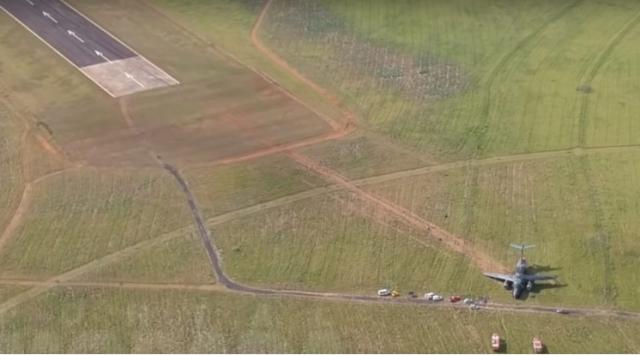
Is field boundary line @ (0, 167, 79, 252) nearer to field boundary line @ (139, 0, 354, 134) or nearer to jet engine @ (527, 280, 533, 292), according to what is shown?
field boundary line @ (139, 0, 354, 134)

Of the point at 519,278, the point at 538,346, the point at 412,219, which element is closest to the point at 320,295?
the point at 412,219

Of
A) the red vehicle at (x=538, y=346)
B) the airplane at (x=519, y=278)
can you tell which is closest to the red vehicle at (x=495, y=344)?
the red vehicle at (x=538, y=346)

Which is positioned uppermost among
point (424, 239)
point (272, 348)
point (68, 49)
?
point (68, 49)

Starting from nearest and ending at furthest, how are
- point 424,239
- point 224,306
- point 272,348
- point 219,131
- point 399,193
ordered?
point 272,348, point 224,306, point 424,239, point 399,193, point 219,131

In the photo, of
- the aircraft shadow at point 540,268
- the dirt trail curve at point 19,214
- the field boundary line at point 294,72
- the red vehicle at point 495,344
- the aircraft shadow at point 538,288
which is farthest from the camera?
the field boundary line at point 294,72

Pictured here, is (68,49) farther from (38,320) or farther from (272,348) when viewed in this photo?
(272,348)

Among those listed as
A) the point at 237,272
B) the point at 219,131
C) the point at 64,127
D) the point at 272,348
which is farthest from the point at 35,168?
A: the point at 272,348

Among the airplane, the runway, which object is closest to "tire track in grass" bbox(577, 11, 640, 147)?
the airplane

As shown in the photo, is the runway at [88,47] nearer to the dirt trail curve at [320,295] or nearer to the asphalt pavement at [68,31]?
the asphalt pavement at [68,31]
